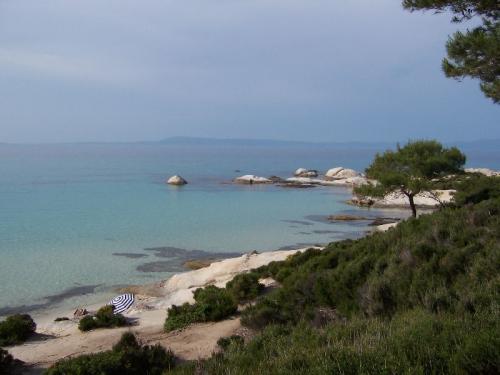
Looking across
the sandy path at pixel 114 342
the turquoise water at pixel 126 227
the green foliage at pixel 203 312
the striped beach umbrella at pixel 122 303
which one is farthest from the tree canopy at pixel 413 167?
the sandy path at pixel 114 342

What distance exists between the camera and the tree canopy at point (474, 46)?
39.9 feet

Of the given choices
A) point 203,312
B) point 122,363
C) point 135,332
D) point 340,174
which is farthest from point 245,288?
point 340,174

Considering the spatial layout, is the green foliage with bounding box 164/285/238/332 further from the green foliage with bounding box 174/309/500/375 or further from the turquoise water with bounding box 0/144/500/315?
the turquoise water with bounding box 0/144/500/315

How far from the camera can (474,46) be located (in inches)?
473

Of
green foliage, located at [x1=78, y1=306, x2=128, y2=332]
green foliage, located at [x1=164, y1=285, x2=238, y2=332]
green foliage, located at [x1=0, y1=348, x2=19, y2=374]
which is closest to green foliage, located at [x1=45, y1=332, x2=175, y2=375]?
green foliage, located at [x1=0, y1=348, x2=19, y2=374]

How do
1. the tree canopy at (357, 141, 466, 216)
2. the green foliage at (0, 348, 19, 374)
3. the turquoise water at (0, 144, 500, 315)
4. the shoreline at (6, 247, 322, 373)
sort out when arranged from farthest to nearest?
the tree canopy at (357, 141, 466, 216), the turquoise water at (0, 144, 500, 315), the shoreline at (6, 247, 322, 373), the green foliage at (0, 348, 19, 374)

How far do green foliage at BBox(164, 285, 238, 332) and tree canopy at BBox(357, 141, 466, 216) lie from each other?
19664mm

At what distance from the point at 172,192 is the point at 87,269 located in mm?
42748

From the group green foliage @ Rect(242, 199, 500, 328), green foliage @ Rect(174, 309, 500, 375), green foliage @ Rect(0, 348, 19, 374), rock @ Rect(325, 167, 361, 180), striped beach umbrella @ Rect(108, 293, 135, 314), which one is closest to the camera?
green foliage @ Rect(174, 309, 500, 375)

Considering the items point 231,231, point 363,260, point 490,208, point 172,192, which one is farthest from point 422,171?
point 172,192

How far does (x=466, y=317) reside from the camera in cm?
634

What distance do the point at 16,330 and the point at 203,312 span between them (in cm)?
569

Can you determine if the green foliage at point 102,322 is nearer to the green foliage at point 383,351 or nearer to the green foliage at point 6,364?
the green foliage at point 6,364

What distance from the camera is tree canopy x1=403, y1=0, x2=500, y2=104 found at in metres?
12.2
